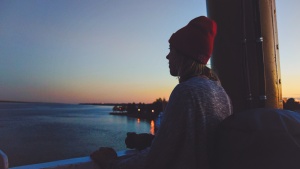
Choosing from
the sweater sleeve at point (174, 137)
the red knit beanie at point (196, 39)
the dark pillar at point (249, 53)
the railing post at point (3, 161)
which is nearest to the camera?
the sweater sleeve at point (174, 137)

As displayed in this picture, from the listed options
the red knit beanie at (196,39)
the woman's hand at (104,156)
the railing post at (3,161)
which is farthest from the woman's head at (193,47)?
the railing post at (3,161)

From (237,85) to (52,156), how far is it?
178ft

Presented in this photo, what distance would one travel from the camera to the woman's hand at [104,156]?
1.70 m

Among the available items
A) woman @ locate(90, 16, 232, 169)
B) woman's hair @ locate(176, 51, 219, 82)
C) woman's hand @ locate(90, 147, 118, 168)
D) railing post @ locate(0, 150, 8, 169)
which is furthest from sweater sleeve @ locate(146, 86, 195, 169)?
railing post @ locate(0, 150, 8, 169)

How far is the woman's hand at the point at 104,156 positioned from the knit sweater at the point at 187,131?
39 cm

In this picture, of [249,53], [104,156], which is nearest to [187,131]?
[104,156]

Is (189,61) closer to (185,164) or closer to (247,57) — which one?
(185,164)

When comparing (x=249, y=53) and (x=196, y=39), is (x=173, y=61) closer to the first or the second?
(x=196, y=39)

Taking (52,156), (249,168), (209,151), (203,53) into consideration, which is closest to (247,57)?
(203,53)

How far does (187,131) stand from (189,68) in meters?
0.39

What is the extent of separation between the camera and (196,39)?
4.92 feet

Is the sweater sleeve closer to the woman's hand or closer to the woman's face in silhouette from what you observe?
the woman's face in silhouette

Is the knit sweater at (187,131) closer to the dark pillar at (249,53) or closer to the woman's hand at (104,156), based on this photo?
the woman's hand at (104,156)

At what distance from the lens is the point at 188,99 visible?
131 centimetres
